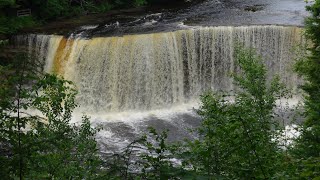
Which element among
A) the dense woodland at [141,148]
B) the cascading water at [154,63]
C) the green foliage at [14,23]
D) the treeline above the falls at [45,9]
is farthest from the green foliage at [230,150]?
the treeline above the falls at [45,9]

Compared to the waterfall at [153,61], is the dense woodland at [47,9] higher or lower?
higher

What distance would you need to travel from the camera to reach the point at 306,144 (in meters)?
8.20

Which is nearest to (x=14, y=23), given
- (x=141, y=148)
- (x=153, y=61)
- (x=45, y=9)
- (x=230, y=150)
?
(x=45, y=9)

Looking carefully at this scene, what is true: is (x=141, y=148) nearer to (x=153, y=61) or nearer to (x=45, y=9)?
Result: (x=153, y=61)

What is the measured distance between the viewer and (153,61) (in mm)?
19078

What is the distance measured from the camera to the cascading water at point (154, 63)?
1873cm

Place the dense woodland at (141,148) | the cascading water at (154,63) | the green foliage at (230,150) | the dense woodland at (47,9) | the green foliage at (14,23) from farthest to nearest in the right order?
the dense woodland at (47,9) < the green foliage at (14,23) < the cascading water at (154,63) < the green foliage at (230,150) < the dense woodland at (141,148)

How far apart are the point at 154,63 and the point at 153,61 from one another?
0.32 feet

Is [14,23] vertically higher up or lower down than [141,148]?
lower down

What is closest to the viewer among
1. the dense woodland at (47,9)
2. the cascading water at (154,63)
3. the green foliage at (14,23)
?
the cascading water at (154,63)

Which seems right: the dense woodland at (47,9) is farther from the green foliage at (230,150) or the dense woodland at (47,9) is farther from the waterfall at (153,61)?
the green foliage at (230,150)

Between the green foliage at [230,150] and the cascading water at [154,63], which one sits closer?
the green foliage at [230,150]

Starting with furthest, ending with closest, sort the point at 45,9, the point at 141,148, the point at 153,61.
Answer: the point at 45,9
the point at 153,61
the point at 141,148

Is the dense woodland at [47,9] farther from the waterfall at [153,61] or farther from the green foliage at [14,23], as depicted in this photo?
the waterfall at [153,61]
